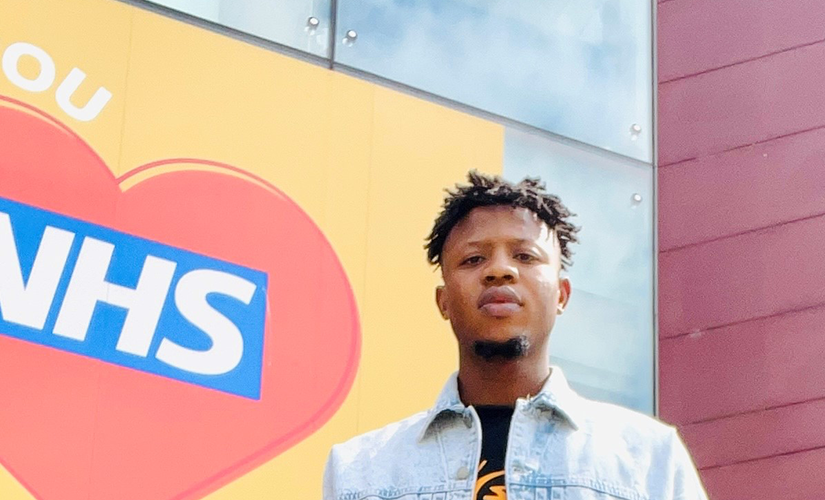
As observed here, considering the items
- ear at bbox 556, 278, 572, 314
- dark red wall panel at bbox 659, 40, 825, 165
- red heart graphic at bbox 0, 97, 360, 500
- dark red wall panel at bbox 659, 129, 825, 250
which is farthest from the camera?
dark red wall panel at bbox 659, 40, 825, 165

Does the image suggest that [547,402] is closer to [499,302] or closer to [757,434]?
[499,302]

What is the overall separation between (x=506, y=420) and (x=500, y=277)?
29 cm

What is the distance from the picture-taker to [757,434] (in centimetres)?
1040

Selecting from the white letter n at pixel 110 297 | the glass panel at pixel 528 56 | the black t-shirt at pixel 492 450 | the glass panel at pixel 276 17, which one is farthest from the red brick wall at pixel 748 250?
the black t-shirt at pixel 492 450

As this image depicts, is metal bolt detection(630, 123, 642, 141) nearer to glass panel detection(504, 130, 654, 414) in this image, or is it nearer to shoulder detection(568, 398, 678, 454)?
glass panel detection(504, 130, 654, 414)

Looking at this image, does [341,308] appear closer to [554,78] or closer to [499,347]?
[554,78]

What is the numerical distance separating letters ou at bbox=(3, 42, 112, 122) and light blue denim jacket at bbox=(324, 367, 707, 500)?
3488 mm

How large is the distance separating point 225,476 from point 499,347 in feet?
11.2

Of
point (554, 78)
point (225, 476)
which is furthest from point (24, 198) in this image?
point (554, 78)

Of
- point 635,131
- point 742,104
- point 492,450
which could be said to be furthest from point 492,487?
point 742,104

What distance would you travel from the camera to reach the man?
315 cm

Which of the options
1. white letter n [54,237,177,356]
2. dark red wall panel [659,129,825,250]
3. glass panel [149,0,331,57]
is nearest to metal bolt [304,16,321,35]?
glass panel [149,0,331,57]

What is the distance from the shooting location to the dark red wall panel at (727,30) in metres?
10.8

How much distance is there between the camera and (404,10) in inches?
311
